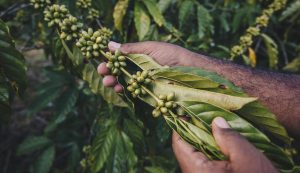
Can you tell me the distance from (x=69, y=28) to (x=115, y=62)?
0.30 metres

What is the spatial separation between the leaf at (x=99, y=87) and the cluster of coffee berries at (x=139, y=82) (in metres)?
0.28

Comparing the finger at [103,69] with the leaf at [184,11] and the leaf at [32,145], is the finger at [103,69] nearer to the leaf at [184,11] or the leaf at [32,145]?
the leaf at [184,11]

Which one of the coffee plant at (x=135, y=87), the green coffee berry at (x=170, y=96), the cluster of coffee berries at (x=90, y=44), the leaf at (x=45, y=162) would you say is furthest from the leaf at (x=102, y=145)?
the leaf at (x=45, y=162)

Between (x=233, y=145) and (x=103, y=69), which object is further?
(x=103, y=69)

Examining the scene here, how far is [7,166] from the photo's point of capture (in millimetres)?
3539

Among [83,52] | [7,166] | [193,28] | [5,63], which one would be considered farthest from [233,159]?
[7,166]

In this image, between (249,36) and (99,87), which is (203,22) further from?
(99,87)

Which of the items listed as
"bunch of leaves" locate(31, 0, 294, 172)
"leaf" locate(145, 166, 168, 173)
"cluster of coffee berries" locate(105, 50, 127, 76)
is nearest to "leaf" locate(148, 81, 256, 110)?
"bunch of leaves" locate(31, 0, 294, 172)

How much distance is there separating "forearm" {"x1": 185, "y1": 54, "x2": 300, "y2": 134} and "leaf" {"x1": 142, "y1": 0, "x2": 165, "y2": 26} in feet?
1.10

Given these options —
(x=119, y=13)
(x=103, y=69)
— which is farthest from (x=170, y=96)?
(x=119, y=13)

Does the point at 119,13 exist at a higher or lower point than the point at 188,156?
higher

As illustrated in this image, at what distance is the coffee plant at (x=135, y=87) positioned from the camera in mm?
1136

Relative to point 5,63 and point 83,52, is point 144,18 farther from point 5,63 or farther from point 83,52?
point 5,63

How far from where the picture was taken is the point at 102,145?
6.22 feet
